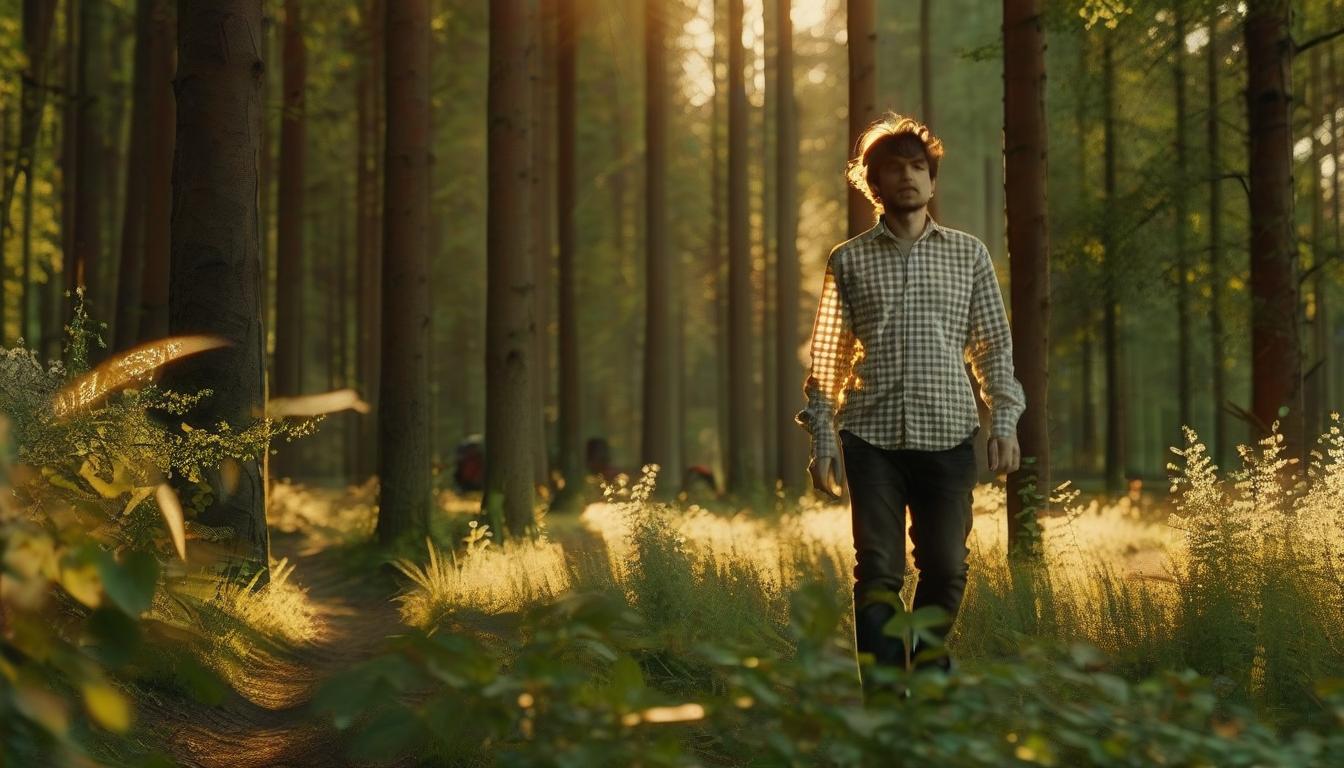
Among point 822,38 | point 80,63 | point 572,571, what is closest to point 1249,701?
point 572,571

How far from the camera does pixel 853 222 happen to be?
14.4 m

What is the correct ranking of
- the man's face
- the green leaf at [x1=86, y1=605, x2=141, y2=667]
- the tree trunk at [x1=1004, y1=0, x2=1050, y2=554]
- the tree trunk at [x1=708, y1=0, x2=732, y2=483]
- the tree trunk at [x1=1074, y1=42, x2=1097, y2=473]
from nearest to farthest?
the green leaf at [x1=86, y1=605, x2=141, y2=667] → the man's face → the tree trunk at [x1=1004, y1=0, x2=1050, y2=554] → the tree trunk at [x1=1074, y1=42, x2=1097, y2=473] → the tree trunk at [x1=708, y1=0, x2=732, y2=483]

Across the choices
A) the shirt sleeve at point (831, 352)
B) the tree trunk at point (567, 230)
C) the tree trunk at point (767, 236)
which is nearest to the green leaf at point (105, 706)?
the shirt sleeve at point (831, 352)

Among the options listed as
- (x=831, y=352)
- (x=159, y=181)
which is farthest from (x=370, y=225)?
(x=831, y=352)

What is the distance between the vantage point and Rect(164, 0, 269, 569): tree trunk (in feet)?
28.8

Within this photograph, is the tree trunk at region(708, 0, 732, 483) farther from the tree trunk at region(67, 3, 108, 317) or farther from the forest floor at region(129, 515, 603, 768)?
the forest floor at region(129, 515, 603, 768)

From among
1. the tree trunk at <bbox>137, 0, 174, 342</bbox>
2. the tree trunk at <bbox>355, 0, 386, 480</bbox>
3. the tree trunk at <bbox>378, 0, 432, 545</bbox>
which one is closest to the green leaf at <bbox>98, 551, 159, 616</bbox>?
the tree trunk at <bbox>378, 0, 432, 545</bbox>

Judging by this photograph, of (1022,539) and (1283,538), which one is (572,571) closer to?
(1022,539)

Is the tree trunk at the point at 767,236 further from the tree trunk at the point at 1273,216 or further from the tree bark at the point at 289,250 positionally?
the tree trunk at the point at 1273,216

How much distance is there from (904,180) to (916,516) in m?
1.36

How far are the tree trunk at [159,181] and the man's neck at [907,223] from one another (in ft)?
39.2

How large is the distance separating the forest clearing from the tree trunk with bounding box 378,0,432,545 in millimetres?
39

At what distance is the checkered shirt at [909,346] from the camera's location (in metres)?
5.24

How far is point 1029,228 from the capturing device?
9.85 m
